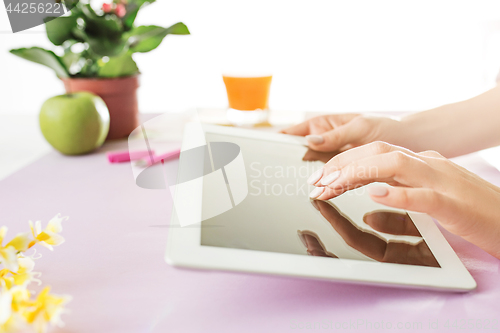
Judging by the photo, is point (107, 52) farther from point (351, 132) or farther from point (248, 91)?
point (351, 132)

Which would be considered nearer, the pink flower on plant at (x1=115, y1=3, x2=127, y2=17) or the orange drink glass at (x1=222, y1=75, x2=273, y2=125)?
the pink flower on plant at (x1=115, y1=3, x2=127, y2=17)

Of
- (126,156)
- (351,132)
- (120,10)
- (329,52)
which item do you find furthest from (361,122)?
(329,52)

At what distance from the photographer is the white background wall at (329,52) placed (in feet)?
6.34

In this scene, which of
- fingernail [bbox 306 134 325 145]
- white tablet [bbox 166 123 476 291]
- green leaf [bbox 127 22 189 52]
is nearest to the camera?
white tablet [bbox 166 123 476 291]

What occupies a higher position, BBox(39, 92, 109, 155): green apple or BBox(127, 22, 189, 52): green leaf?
BBox(127, 22, 189, 52): green leaf

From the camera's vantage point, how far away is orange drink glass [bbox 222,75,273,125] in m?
0.99

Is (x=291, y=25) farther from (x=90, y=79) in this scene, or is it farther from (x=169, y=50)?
(x=90, y=79)

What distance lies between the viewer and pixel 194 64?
1961 millimetres

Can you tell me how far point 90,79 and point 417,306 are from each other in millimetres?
794

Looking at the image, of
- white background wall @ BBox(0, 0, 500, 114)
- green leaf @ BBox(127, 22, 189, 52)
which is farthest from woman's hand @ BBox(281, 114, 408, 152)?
white background wall @ BBox(0, 0, 500, 114)

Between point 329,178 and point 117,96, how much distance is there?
1.99 feet

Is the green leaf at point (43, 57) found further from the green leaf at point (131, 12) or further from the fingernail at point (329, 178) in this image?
the fingernail at point (329, 178)

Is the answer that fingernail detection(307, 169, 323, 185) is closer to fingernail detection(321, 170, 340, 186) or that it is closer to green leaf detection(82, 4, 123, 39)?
fingernail detection(321, 170, 340, 186)

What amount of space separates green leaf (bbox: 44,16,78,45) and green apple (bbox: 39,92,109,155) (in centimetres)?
13
